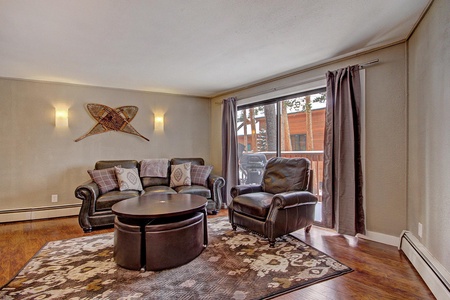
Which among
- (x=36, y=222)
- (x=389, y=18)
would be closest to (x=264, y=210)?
(x=389, y=18)

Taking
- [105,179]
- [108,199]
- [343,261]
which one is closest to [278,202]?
[343,261]

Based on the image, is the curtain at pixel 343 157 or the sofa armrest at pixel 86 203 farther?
the sofa armrest at pixel 86 203

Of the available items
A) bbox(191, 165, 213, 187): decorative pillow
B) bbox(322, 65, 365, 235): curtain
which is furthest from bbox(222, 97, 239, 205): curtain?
bbox(322, 65, 365, 235): curtain

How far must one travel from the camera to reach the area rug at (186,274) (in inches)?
74.3

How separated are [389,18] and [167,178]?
12.7 feet

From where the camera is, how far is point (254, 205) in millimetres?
2930

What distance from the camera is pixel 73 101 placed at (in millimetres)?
4387

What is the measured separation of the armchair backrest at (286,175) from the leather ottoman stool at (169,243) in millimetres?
1416

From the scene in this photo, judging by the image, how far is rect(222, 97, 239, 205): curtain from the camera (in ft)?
15.7

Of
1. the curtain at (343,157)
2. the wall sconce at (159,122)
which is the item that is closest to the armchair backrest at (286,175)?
the curtain at (343,157)

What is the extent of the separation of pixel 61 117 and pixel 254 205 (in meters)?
Result: 3.67

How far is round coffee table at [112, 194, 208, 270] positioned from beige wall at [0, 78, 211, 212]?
8.18 feet

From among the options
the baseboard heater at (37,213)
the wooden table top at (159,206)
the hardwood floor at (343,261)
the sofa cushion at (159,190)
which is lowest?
the hardwood floor at (343,261)

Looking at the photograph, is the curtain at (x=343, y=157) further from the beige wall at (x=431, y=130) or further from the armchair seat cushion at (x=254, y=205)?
the armchair seat cushion at (x=254, y=205)
